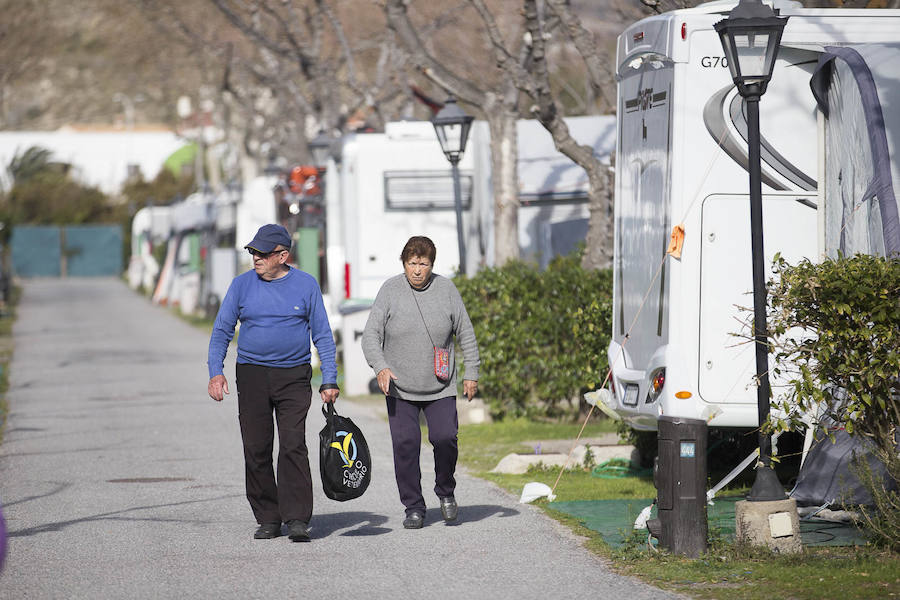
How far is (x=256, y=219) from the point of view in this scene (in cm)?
2664

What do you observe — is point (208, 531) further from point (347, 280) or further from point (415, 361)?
point (347, 280)

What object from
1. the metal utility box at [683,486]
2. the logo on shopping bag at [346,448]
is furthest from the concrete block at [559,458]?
the metal utility box at [683,486]

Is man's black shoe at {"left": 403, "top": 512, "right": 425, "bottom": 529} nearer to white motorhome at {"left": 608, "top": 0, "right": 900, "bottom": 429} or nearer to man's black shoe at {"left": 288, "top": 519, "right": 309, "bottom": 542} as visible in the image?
man's black shoe at {"left": 288, "top": 519, "right": 309, "bottom": 542}

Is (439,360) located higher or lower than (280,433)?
higher

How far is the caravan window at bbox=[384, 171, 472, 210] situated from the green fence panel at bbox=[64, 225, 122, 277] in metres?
49.3

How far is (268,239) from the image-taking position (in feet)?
26.5

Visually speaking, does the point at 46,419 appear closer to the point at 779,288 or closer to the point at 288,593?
the point at 288,593

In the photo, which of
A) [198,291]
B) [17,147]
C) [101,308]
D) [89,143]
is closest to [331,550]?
[198,291]

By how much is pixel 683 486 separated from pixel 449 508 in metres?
1.77

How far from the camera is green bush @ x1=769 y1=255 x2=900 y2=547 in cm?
689

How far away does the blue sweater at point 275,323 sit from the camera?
8.10 metres

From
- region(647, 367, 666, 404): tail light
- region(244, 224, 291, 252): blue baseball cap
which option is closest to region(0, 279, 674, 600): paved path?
region(647, 367, 666, 404): tail light

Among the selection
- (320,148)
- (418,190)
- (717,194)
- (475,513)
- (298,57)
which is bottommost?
(475,513)

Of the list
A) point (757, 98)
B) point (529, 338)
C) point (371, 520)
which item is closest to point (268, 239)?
point (371, 520)
